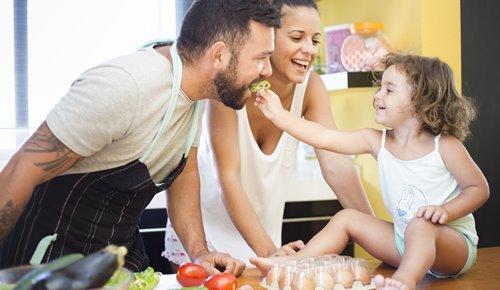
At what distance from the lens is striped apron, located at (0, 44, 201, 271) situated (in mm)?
1713

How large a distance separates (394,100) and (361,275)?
0.62 m

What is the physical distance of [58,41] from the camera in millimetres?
3730

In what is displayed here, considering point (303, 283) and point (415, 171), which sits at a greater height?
point (415, 171)

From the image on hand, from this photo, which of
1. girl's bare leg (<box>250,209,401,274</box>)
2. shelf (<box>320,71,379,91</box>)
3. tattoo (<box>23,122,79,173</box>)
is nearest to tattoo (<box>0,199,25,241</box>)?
tattoo (<box>23,122,79,173</box>)

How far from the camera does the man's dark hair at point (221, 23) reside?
1753mm

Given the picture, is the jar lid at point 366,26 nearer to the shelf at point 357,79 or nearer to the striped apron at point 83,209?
the shelf at point 357,79

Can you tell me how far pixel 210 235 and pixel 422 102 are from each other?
85 cm

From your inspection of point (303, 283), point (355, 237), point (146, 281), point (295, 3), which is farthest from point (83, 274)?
point (295, 3)

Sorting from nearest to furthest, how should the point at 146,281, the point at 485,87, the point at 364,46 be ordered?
the point at 146,281 → the point at 485,87 → the point at 364,46

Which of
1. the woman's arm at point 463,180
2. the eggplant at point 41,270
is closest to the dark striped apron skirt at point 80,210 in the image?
the woman's arm at point 463,180

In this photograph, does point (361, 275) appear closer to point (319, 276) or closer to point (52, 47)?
point (319, 276)

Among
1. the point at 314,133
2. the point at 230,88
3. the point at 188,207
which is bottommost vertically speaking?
the point at 188,207

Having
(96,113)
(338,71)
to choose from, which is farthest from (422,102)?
(338,71)

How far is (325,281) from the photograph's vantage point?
1408 millimetres
